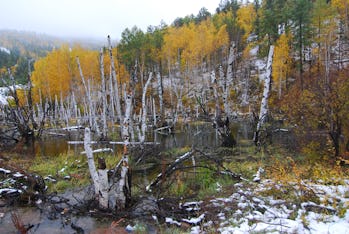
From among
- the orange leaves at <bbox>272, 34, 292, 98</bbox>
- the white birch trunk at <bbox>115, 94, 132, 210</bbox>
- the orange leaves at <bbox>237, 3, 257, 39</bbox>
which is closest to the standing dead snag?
the white birch trunk at <bbox>115, 94, 132, 210</bbox>

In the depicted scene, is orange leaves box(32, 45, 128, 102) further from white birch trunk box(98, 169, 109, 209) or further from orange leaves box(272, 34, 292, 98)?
white birch trunk box(98, 169, 109, 209)

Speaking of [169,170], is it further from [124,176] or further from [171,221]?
[171,221]

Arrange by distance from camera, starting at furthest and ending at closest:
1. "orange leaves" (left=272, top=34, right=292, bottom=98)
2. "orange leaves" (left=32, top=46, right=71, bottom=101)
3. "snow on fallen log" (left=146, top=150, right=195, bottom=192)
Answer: "orange leaves" (left=32, top=46, right=71, bottom=101) < "orange leaves" (left=272, top=34, right=292, bottom=98) < "snow on fallen log" (left=146, top=150, right=195, bottom=192)

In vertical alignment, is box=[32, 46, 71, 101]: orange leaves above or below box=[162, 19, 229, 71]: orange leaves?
below

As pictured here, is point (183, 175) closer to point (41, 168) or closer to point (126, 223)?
point (126, 223)

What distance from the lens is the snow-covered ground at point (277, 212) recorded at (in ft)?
15.0

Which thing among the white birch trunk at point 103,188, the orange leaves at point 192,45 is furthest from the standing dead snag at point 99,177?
the orange leaves at point 192,45

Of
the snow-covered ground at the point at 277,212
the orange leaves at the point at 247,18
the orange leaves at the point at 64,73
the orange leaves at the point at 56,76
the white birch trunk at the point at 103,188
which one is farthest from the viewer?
the orange leaves at the point at 247,18

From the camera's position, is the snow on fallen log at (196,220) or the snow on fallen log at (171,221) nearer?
the snow on fallen log at (196,220)

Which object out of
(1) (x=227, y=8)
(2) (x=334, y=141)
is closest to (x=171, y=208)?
(2) (x=334, y=141)

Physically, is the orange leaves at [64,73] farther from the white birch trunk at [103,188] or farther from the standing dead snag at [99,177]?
the white birch trunk at [103,188]

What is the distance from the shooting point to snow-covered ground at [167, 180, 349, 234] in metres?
→ 4.59

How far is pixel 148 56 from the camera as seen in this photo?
36.0 m

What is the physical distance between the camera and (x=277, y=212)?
17.0 feet
